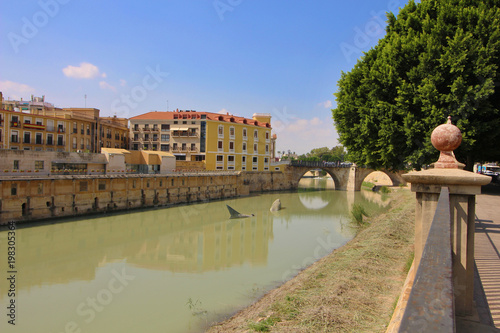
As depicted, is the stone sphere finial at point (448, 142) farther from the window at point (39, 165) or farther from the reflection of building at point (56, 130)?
the reflection of building at point (56, 130)

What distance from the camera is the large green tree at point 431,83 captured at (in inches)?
490

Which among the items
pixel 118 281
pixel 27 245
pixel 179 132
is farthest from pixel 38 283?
pixel 179 132

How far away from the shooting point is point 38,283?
12656 millimetres

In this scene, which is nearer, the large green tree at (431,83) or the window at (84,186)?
the large green tree at (431,83)

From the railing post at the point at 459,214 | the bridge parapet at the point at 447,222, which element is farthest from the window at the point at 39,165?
the railing post at the point at 459,214

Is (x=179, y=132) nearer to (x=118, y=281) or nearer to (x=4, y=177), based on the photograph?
(x=4, y=177)

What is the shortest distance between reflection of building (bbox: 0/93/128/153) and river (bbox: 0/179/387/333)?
1779 cm

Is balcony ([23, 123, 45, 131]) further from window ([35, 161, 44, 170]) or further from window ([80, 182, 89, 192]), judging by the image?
window ([80, 182, 89, 192])

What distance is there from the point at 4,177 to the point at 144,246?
1136 cm

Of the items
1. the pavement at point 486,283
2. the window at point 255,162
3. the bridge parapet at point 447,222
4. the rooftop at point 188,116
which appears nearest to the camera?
the bridge parapet at point 447,222

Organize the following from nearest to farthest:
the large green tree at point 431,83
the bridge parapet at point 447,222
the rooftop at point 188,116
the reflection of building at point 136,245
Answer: the bridge parapet at point 447,222, the large green tree at point 431,83, the reflection of building at point 136,245, the rooftop at point 188,116

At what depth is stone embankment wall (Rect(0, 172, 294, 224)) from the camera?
869 inches

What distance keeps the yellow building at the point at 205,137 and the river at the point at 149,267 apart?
20.2m

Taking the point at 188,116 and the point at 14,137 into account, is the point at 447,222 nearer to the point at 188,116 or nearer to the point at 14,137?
the point at 14,137
